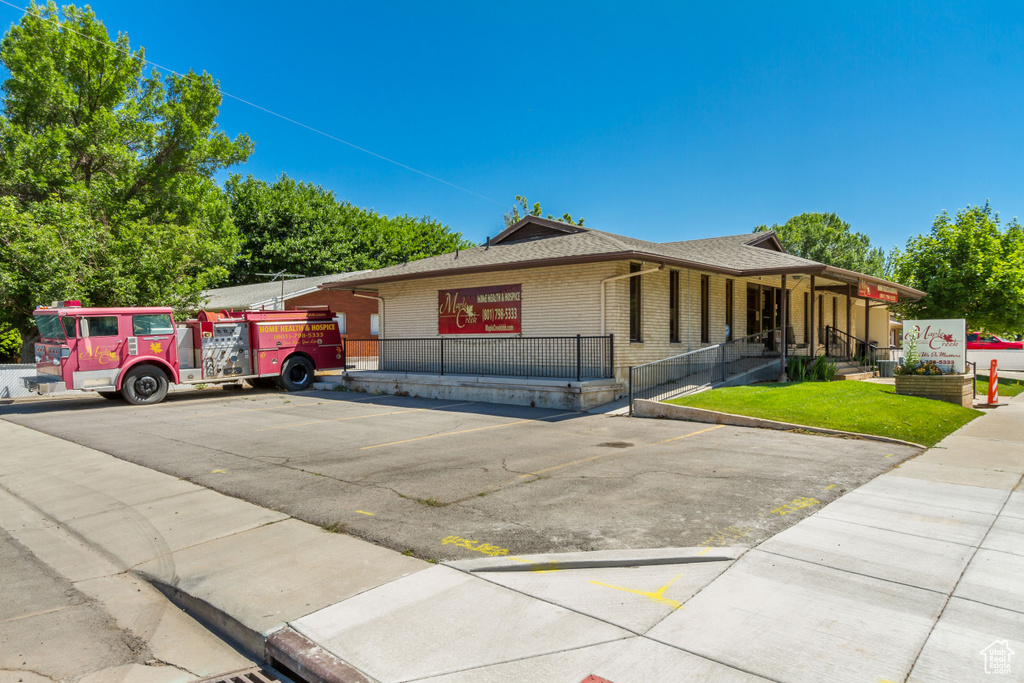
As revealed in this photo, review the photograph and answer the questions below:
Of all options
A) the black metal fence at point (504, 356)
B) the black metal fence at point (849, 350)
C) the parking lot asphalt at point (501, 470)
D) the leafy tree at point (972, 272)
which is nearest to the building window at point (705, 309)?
the black metal fence at point (504, 356)

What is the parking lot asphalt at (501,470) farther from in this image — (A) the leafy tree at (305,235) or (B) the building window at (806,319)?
(A) the leafy tree at (305,235)

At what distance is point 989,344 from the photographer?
37.8 meters

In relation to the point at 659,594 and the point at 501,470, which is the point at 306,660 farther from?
the point at 501,470

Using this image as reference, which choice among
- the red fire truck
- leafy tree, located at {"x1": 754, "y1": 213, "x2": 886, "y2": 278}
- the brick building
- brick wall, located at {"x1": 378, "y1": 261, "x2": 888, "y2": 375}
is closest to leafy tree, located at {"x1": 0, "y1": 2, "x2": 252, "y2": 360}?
the red fire truck

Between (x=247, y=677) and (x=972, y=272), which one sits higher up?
(x=972, y=272)

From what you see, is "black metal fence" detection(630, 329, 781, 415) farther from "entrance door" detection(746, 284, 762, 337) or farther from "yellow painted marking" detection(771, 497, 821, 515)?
"yellow painted marking" detection(771, 497, 821, 515)

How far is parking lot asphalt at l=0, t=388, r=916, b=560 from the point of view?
19.2 ft

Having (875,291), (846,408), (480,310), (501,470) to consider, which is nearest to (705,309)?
(875,291)

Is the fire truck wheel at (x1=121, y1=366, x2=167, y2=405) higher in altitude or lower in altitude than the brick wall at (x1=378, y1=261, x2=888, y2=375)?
lower

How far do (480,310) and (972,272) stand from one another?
18.7 m

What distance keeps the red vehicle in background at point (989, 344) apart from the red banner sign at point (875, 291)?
2171cm

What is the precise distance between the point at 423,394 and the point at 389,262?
34079mm

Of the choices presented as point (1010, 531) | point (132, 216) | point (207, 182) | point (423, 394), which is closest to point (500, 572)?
point (1010, 531)

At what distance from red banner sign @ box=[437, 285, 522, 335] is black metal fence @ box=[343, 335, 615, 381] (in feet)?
1.19
